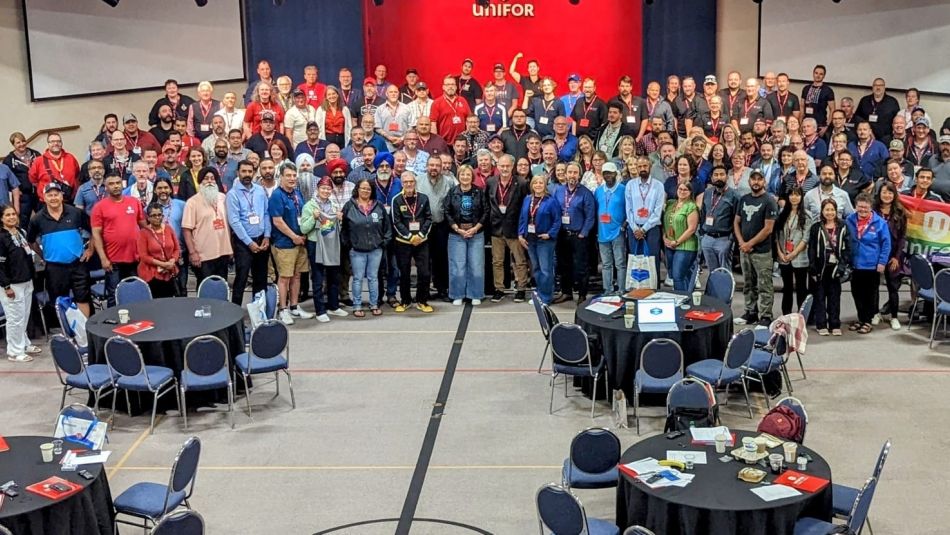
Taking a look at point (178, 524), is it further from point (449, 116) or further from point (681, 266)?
point (449, 116)

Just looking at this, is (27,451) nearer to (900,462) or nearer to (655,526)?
(655,526)

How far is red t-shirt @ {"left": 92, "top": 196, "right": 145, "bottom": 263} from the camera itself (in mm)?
11266

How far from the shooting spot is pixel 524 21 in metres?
17.5

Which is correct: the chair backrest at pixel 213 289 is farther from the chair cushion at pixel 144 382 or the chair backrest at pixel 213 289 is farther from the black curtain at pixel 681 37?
the black curtain at pixel 681 37

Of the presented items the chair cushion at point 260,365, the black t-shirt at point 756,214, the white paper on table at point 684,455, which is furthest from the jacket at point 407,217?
the white paper on table at point 684,455

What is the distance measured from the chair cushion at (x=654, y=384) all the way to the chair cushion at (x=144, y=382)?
148 inches

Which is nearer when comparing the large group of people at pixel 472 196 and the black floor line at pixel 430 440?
the black floor line at pixel 430 440

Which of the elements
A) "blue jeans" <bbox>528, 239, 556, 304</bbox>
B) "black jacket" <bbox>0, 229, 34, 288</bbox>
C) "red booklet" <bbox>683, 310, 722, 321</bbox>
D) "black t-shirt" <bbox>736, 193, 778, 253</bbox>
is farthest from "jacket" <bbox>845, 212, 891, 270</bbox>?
"black jacket" <bbox>0, 229, 34, 288</bbox>

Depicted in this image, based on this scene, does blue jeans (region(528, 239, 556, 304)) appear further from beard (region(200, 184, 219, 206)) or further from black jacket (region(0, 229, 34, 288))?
black jacket (region(0, 229, 34, 288))

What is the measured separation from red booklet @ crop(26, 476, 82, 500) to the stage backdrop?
38.8 ft

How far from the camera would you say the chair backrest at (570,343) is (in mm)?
9211

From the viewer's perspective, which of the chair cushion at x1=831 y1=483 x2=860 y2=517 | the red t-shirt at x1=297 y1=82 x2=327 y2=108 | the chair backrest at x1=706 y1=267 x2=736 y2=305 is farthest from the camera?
the red t-shirt at x1=297 y1=82 x2=327 y2=108

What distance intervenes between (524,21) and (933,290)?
8369 millimetres

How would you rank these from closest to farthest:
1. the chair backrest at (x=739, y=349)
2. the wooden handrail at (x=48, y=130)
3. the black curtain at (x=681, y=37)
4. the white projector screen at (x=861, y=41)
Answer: the chair backrest at (x=739, y=349) → the wooden handrail at (x=48, y=130) → the white projector screen at (x=861, y=41) → the black curtain at (x=681, y=37)
